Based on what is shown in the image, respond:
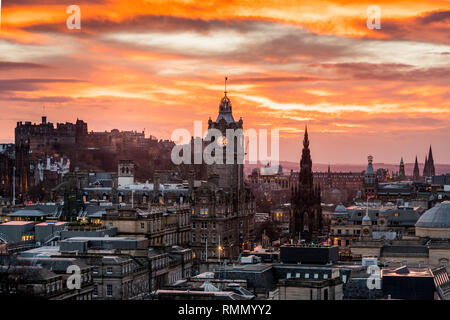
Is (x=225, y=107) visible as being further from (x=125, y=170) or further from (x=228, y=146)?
(x=125, y=170)

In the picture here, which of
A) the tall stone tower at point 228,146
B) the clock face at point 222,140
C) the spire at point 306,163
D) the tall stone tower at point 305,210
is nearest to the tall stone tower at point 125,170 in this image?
the clock face at point 222,140

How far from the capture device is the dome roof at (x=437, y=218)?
72.8 metres

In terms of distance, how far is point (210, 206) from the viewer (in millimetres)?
85562

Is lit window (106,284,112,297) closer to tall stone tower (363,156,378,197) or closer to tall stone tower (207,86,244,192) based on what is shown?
tall stone tower (207,86,244,192)

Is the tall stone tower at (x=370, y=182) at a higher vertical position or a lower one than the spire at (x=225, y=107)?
lower

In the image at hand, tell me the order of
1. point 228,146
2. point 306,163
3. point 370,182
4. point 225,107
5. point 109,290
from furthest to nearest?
point 370,182 → point 306,163 → point 225,107 → point 228,146 → point 109,290

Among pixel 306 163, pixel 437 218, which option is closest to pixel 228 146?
pixel 306 163

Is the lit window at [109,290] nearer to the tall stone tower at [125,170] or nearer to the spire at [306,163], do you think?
the spire at [306,163]

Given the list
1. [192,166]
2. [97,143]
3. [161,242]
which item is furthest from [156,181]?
[97,143]

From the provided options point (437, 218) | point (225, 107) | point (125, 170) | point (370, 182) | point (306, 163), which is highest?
point (225, 107)

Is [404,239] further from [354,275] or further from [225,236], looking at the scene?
[354,275]

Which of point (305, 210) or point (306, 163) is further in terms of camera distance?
point (306, 163)

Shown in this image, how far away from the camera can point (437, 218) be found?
7356cm
